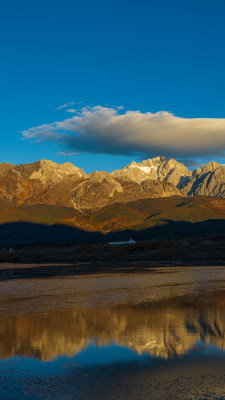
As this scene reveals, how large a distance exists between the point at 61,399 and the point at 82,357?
6288mm

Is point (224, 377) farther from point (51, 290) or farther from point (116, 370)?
point (51, 290)

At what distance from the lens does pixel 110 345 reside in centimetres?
2442

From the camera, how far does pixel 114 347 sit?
23891mm

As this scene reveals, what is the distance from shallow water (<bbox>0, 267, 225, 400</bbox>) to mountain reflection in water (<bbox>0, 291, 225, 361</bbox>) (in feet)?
0.19

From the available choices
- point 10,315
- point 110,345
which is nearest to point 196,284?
point 10,315

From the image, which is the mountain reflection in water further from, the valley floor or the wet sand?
the valley floor

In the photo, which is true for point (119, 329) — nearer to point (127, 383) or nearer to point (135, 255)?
point (127, 383)

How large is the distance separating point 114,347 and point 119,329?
16.2ft

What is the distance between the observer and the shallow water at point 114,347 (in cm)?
1681

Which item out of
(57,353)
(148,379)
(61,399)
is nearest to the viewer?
(61,399)

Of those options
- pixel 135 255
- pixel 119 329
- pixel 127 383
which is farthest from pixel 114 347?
pixel 135 255

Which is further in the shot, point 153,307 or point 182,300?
point 182,300

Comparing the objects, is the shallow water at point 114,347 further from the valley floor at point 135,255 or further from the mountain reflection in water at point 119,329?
the valley floor at point 135,255

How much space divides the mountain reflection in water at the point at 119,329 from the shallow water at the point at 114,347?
0.06 m
